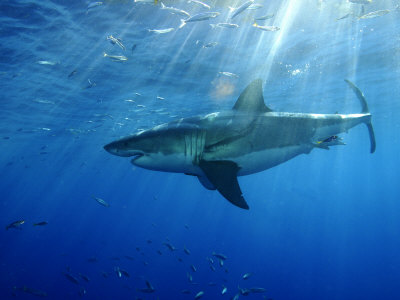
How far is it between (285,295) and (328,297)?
14.5 feet

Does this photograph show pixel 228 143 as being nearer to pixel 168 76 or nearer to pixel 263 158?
pixel 263 158

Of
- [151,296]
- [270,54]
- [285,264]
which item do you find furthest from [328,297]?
[270,54]

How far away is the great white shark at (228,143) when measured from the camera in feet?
11.2

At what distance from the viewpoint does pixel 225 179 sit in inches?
127

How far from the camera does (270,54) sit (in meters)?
14.1

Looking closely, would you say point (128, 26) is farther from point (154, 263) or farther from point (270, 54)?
point (154, 263)

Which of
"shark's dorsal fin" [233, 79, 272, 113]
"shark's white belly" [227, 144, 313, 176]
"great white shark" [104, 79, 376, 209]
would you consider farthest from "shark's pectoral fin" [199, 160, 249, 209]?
"shark's dorsal fin" [233, 79, 272, 113]

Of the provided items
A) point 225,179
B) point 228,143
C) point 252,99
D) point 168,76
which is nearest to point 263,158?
point 228,143

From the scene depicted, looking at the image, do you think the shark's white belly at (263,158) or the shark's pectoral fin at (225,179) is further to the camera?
the shark's white belly at (263,158)

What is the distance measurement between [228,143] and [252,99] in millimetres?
1132

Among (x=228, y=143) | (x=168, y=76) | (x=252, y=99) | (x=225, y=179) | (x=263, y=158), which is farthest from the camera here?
(x=168, y=76)

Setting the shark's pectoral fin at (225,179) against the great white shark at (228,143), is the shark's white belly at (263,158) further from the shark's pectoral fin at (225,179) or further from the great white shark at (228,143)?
the shark's pectoral fin at (225,179)

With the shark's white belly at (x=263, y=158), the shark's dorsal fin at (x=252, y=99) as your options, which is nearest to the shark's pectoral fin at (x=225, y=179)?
the shark's white belly at (x=263, y=158)

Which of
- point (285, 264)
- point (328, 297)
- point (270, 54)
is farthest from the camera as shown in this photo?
point (285, 264)
